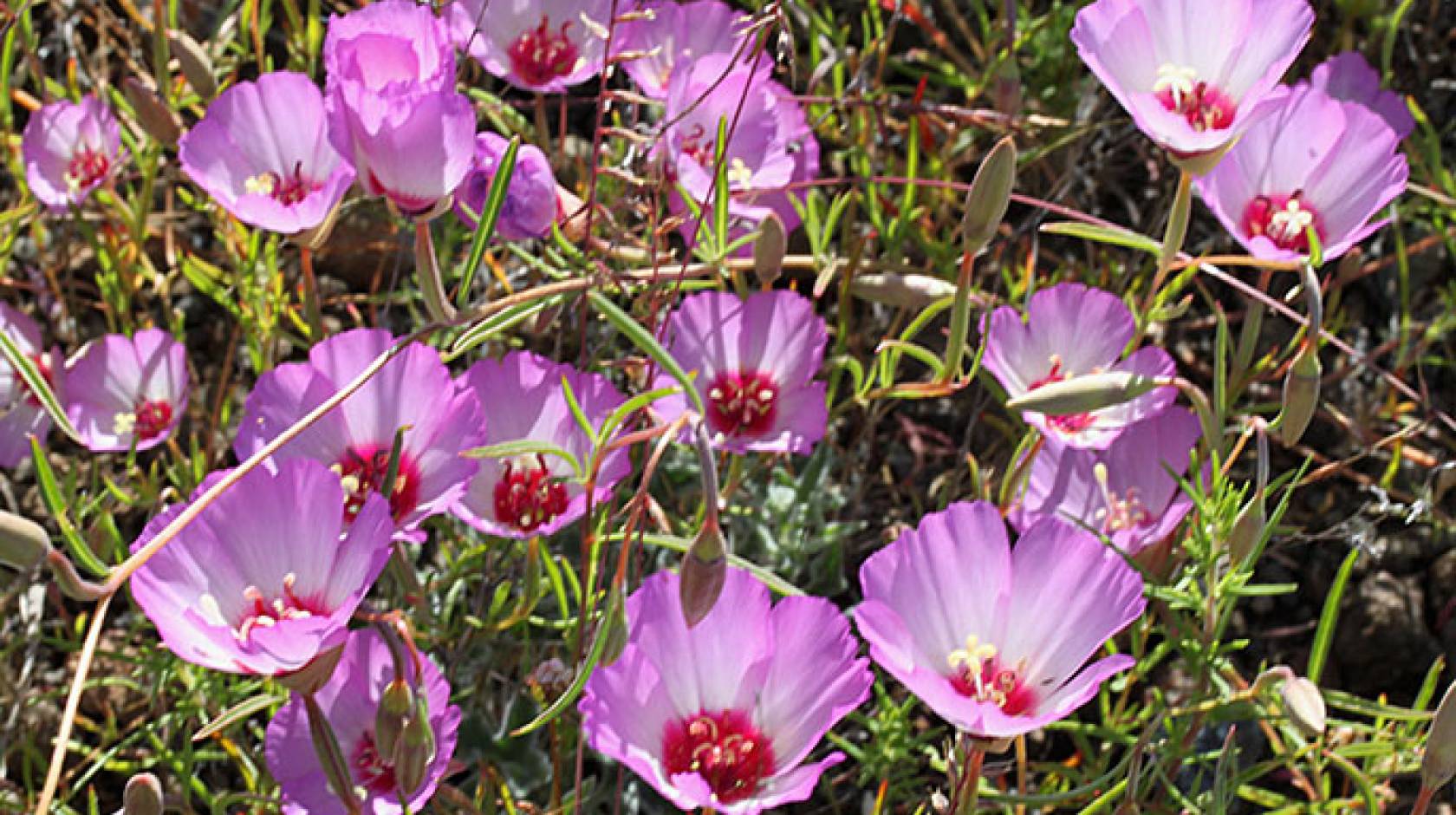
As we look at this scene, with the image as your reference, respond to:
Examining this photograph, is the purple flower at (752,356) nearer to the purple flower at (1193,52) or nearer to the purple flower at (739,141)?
the purple flower at (739,141)

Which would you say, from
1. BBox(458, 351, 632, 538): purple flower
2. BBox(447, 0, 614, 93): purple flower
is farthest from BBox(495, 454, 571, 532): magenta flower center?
BBox(447, 0, 614, 93): purple flower

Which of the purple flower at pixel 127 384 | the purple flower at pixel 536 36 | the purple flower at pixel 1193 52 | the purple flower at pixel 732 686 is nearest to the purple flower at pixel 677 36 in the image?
the purple flower at pixel 536 36

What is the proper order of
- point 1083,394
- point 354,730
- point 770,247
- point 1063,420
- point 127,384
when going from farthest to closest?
1. point 127,384
2. point 1063,420
3. point 770,247
4. point 354,730
5. point 1083,394

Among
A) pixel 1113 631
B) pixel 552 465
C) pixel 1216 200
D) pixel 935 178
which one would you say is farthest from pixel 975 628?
pixel 935 178

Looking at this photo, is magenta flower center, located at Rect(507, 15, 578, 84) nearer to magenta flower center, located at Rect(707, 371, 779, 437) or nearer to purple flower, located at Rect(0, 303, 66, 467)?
magenta flower center, located at Rect(707, 371, 779, 437)

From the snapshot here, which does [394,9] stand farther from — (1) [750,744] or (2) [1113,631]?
(2) [1113,631]

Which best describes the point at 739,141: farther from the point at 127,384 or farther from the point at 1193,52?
the point at 127,384

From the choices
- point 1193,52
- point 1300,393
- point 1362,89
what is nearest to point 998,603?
point 1300,393
